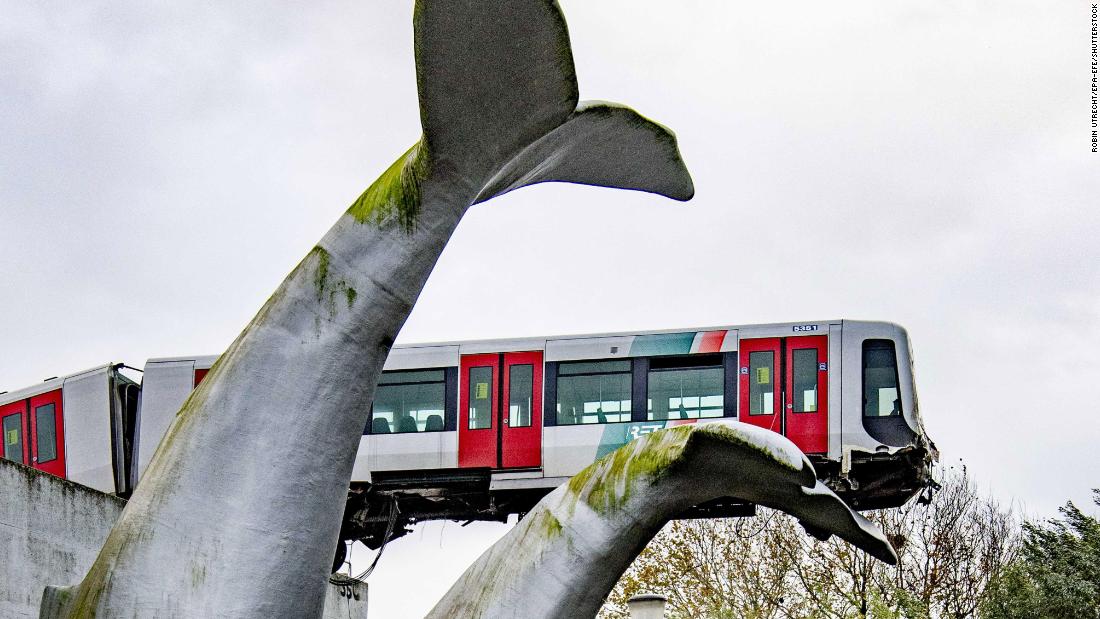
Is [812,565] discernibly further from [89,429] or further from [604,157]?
[604,157]

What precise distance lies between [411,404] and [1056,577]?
11.5 m

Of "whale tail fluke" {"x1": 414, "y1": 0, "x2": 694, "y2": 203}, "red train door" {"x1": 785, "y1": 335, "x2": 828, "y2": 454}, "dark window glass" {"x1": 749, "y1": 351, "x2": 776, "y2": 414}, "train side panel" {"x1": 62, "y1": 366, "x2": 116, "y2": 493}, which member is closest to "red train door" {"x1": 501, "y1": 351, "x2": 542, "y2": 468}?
"dark window glass" {"x1": 749, "y1": 351, "x2": 776, "y2": 414}

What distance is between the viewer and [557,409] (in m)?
20.3

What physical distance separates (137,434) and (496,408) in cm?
548

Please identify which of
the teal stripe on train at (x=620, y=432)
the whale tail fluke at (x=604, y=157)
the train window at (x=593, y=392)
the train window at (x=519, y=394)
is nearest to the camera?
the whale tail fluke at (x=604, y=157)

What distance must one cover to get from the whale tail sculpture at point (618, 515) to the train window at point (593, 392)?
13.3 m

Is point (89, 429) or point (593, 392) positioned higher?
point (593, 392)

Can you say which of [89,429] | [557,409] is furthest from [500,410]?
[89,429]

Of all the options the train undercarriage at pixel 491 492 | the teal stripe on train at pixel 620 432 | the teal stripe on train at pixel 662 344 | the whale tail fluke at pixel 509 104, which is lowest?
the whale tail fluke at pixel 509 104

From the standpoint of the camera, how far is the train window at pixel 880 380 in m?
19.5

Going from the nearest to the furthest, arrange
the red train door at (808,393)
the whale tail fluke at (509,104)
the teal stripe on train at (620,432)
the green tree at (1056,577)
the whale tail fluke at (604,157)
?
the whale tail fluke at (509,104) < the whale tail fluke at (604,157) < the red train door at (808,393) < the teal stripe on train at (620,432) < the green tree at (1056,577)

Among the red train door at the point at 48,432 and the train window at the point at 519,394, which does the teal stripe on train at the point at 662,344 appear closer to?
the train window at the point at 519,394

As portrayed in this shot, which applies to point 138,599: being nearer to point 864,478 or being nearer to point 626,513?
point 626,513

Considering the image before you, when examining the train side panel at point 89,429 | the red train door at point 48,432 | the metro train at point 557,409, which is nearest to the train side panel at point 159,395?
the metro train at point 557,409
